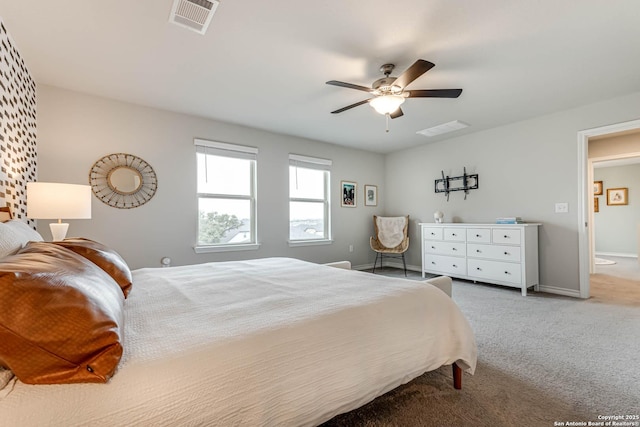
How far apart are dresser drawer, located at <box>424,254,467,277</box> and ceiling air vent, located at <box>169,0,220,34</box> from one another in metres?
4.29

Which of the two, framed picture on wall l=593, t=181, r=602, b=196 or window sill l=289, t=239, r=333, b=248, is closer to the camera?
window sill l=289, t=239, r=333, b=248

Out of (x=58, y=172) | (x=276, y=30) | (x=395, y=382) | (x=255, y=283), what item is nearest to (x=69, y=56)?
(x=58, y=172)

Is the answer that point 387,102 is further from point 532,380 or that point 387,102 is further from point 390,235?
point 390,235

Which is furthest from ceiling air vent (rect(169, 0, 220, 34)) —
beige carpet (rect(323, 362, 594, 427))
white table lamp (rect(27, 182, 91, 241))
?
beige carpet (rect(323, 362, 594, 427))

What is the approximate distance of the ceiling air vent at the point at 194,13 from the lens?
1832mm

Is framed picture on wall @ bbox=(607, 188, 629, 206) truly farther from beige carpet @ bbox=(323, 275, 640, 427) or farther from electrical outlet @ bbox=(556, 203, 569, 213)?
beige carpet @ bbox=(323, 275, 640, 427)

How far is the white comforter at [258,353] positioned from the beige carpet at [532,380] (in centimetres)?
23

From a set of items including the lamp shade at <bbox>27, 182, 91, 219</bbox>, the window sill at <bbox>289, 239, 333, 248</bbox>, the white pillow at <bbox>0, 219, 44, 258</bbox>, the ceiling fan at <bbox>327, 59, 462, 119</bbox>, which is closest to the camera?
the white pillow at <bbox>0, 219, 44, 258</bbox>

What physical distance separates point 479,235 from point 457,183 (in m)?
1.13

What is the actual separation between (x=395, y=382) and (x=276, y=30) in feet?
7.80

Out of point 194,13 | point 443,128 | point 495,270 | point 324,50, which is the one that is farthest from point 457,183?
point 194,13

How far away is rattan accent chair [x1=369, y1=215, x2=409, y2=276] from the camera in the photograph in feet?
16.6

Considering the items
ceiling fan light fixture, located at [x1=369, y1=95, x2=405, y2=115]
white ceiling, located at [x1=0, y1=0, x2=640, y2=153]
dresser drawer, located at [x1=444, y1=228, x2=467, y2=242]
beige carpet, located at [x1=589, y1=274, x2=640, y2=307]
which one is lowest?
beige carpet, located at [x1=589, y1=274, x2=640, y2=307]

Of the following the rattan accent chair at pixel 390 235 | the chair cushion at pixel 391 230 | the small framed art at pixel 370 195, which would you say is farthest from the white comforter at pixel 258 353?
the small framed art at pixel 370 195
